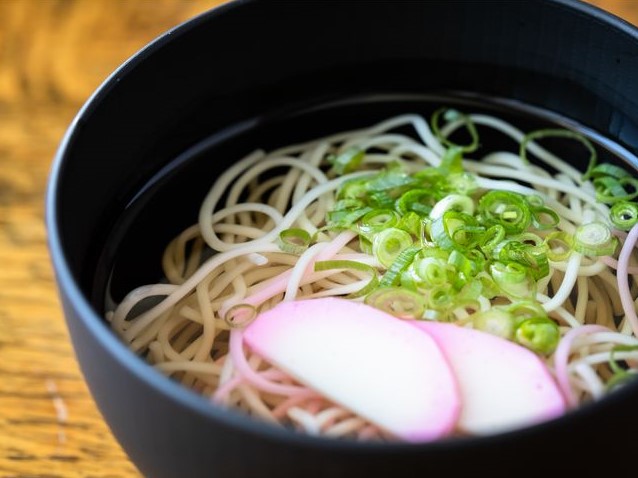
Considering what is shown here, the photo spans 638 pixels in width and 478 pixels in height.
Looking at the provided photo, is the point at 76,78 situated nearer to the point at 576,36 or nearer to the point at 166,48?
the point at 166,48

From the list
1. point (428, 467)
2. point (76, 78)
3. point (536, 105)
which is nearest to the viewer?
point (428, 467)

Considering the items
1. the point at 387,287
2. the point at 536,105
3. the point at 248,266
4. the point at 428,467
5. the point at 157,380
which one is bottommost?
the point at 428,467

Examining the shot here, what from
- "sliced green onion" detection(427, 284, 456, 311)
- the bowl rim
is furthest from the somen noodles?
the bowl rim

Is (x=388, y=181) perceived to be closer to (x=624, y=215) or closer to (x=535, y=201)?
(x=535, y=201)

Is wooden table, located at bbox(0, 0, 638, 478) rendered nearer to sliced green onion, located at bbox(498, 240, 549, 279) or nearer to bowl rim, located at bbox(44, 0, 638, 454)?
bowl rim, located at bbox(44, 0, 638, 454)

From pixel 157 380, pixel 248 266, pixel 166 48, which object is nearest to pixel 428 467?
pixel 157 380

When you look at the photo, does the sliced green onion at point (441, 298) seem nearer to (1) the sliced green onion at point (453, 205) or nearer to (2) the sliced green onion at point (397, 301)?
(2) the sliced green onion at point (397, 301)

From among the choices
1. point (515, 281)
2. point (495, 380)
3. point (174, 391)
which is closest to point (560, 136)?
point (515, 281)
